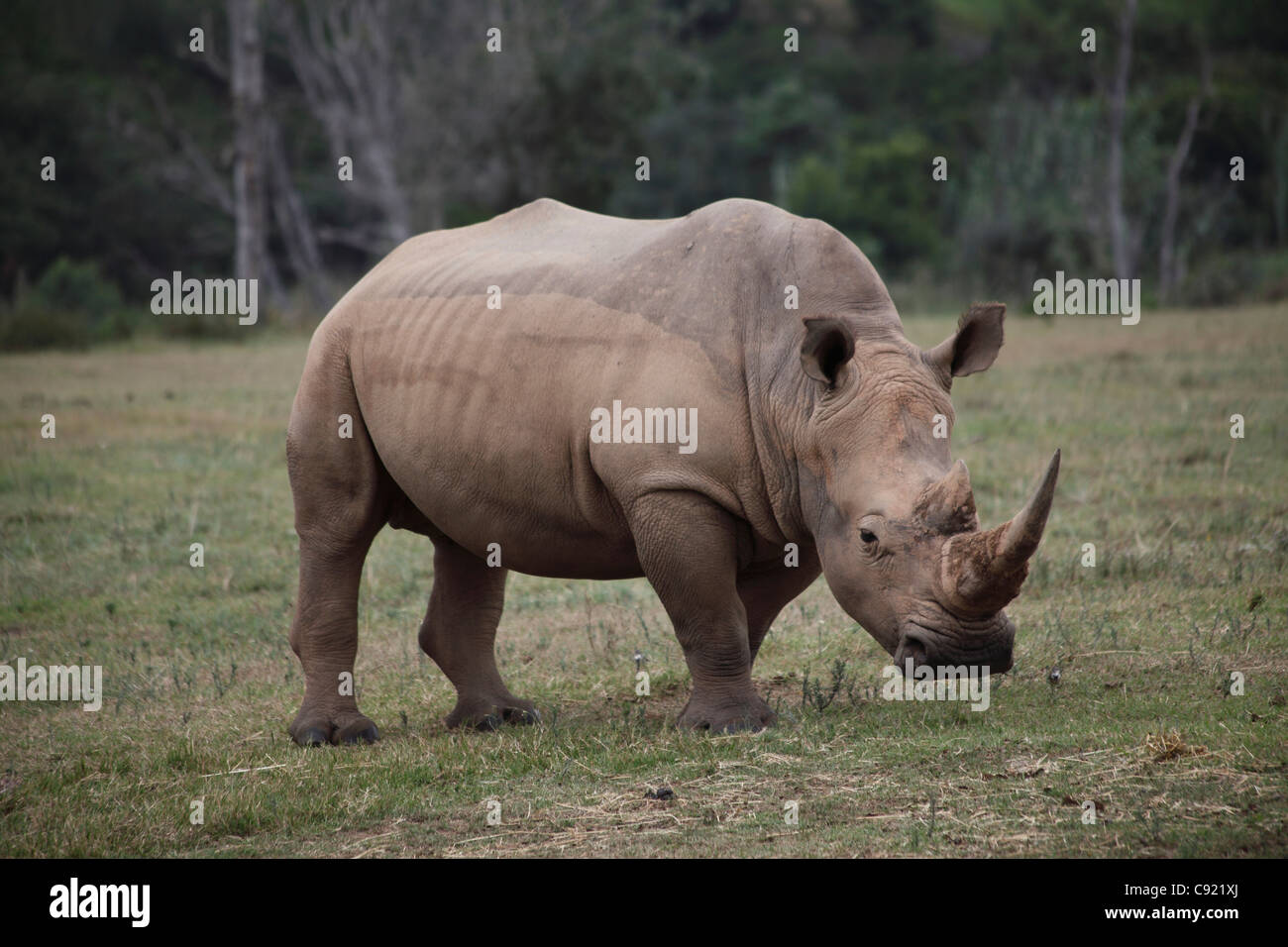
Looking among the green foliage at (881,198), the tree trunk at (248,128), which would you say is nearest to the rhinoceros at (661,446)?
the tree trunk at (248,128)

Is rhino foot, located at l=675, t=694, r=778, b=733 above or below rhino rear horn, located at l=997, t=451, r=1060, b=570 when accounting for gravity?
below

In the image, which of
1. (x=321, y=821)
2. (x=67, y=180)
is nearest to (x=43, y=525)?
(x=321, y=821)

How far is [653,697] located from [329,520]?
1.75 m

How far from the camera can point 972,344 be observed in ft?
20.9

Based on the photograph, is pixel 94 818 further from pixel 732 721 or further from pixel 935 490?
pixel 935 490

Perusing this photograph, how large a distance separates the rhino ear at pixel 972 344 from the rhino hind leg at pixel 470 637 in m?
2.51

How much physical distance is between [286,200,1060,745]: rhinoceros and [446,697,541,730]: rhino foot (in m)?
0.01

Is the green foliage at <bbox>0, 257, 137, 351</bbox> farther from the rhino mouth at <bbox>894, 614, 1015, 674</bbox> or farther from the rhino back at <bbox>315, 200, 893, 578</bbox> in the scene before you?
the rhino mouth at <bbox>894, 614, 1015, 674</bbox>

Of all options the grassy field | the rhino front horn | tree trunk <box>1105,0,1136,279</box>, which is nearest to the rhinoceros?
the rhino front horn

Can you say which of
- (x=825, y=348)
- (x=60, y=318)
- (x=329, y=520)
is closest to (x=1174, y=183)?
(x=60, y=318)

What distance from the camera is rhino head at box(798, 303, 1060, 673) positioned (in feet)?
18.3

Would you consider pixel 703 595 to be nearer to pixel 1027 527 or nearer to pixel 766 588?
pixel 766 588

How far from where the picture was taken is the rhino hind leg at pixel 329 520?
24.3 ft

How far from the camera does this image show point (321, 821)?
6.00 metres
